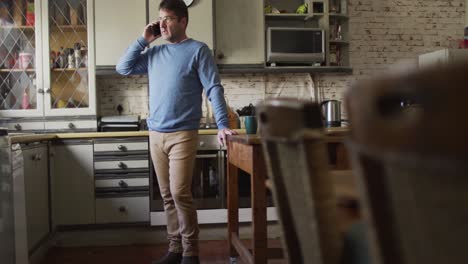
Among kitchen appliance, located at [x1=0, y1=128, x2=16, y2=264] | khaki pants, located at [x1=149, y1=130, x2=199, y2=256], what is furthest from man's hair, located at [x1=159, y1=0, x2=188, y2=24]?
kitchen appliance, located at [x1=0, y1=128, x2=16, y2=264]

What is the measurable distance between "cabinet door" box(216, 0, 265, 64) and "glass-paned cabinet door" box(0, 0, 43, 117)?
5.18 ft

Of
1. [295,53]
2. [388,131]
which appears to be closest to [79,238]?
[295,53]

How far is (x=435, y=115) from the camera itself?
1.42ft

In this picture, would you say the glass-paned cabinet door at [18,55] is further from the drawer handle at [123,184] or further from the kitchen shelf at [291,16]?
the kitchen shelf at [291,16]

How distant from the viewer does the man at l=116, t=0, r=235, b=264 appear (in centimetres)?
265

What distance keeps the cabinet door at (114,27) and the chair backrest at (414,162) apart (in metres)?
3.62

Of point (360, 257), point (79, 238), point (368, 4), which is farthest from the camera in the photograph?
point (368, 4)

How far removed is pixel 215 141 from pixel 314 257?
2.91 metres

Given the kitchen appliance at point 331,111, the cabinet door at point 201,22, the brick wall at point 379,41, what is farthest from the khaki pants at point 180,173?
the brick wall at point 379,41

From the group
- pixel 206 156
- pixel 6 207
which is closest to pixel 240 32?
pixel 206 156

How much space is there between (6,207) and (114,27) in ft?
6.85

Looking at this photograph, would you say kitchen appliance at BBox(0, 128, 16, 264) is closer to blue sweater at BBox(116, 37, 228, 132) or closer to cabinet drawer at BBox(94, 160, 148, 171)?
blue sweater at BBox(116, 37, 228, 132)

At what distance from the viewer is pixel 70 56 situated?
158 inches

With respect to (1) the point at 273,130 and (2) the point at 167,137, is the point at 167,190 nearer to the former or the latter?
(2) the point at 167,137
